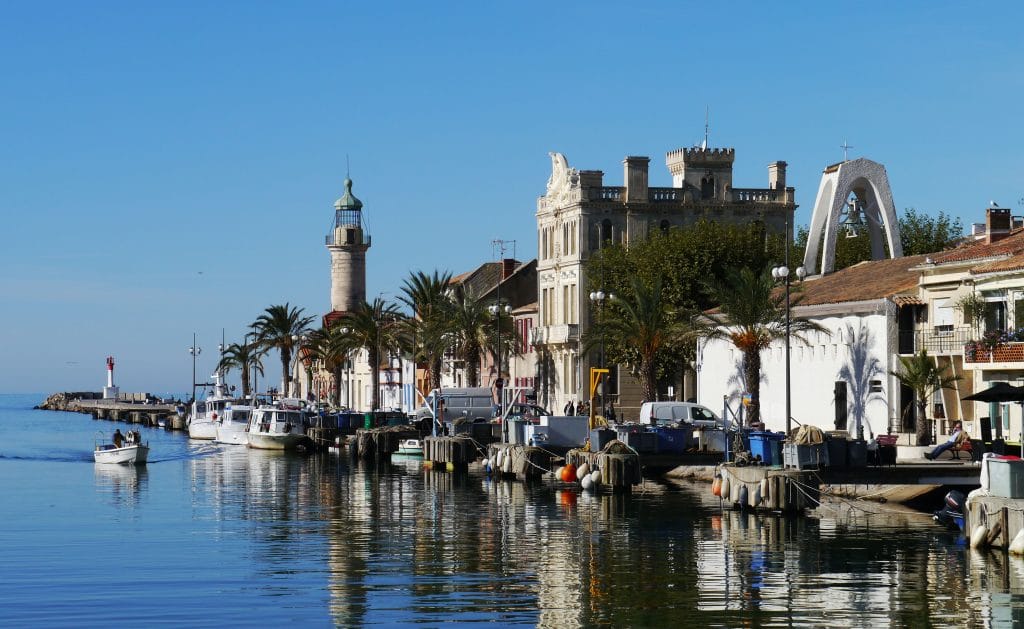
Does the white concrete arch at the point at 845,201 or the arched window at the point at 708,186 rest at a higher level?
the arched window at the point at 708,186

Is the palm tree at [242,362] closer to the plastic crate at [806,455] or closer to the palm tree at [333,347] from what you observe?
the palm tree at [333,347]

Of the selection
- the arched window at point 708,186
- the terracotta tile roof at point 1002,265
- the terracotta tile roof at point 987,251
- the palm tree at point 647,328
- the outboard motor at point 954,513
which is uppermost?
the arched window at point 708,186

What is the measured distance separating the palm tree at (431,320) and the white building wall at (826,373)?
2645cm

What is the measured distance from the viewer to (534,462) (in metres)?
60.8

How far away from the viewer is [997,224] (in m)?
67.5

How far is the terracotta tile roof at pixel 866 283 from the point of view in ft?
208

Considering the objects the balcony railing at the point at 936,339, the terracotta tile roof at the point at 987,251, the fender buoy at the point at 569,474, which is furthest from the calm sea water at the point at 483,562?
the terracotta tile roof at the point at 987,251

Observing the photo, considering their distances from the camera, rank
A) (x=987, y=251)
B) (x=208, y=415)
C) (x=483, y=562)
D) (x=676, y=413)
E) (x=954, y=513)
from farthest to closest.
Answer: (x=208, y=415)
(x=676, y=413)
(x=987, y=251)
(x=954, y=513)
(x=483, y=562)

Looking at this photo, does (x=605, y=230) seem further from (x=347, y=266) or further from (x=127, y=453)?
(x=347, y=266)

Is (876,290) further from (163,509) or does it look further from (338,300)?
(338,300)

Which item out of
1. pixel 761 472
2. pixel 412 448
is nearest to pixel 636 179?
pixel 412 448

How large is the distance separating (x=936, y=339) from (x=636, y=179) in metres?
37.8

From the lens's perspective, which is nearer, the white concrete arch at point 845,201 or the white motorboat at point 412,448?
→ the white concrete arch at point 845,201

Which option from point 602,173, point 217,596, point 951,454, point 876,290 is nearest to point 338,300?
point 602,173
